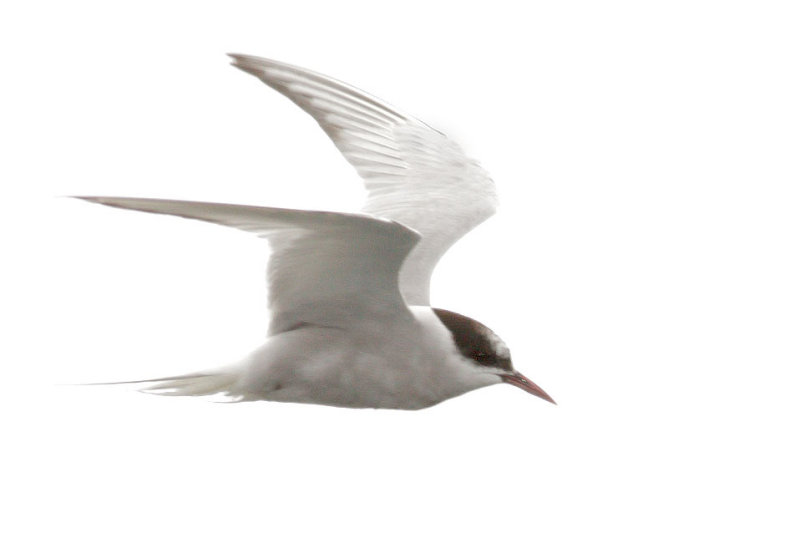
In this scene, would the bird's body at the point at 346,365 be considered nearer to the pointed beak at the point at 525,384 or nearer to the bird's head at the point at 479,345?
the bird's head at the point at 479,345

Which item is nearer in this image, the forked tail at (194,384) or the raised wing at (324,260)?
the raised wing at (324,260)

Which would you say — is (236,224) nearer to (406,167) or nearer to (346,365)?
(346,365)

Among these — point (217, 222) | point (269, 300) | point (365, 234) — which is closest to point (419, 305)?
point (269, 300)

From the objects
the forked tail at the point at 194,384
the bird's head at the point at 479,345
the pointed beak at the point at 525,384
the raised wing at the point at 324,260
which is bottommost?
the forked tail at the point at 194,384

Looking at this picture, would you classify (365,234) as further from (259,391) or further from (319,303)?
(259,391)

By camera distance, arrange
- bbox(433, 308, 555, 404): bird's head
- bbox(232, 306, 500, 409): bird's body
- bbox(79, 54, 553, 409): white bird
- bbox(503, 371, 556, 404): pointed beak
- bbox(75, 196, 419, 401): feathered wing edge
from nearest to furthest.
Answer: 1. bbox(75, 196, 419, 401): feathered wing edge
2. bbox(79, 54, 553, 409): white bird
3. bbox(232, 306, 500, 409): bird's body
4. bbox(433, 308, 555, 404): bird's head
5. bbox(503, 371, 556, 404): pointed beak

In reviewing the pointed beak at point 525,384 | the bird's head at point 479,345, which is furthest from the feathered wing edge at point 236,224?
the pointed beak at point 525,384

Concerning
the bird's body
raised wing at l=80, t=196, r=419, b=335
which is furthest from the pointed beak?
raised wing at l=80, t=196, r=419, b=335

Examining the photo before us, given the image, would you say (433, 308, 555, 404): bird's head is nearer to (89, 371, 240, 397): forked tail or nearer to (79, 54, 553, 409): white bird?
(79, 54, 553, 409): white bird
